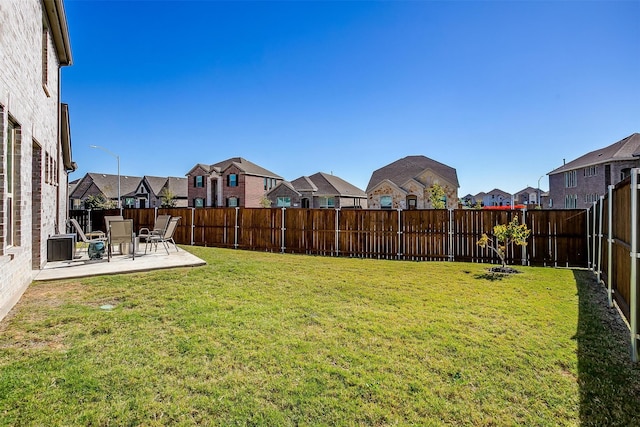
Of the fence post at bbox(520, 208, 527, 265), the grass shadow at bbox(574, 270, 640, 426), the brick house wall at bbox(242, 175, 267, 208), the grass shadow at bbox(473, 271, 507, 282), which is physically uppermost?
the brick house wall at bbox(242, 175, 267, 208)

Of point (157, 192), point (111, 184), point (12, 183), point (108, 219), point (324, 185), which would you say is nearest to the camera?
point (12, 183)

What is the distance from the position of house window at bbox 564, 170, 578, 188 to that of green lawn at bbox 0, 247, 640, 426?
32.6m

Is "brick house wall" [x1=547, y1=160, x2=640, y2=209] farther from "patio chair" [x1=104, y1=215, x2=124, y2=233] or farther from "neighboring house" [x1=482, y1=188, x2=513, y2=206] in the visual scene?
"neighboring house" [x1=482, y1=188, x2=513, y2=206]

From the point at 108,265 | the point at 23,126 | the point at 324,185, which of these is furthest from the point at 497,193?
the point at 23,126

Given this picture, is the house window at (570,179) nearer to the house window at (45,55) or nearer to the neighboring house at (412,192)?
the neighboring house at (412,192)

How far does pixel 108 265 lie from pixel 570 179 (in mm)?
38934

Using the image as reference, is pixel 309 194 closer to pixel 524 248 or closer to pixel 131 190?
pixel 524 248

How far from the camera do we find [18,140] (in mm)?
5734

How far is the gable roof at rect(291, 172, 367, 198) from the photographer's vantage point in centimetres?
3969

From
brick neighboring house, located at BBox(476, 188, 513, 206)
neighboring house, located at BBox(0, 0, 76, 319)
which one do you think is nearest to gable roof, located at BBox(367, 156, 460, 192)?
neighboring house, located at BBox(0, 0, 76, 319)

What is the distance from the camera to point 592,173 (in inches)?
1178

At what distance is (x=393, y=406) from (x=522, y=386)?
4.61ft

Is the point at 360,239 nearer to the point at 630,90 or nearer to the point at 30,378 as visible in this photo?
the point at 30,378

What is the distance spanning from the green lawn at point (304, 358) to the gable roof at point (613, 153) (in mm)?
27427
